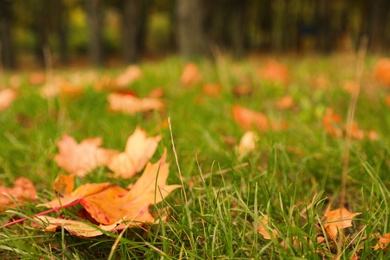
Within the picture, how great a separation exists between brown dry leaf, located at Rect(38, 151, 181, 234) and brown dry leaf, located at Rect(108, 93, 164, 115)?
113cm

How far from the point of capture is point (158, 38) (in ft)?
95.6

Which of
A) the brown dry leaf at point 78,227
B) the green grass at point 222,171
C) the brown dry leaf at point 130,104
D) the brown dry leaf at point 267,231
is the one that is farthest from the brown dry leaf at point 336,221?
the brown dry leaf at point 130,104

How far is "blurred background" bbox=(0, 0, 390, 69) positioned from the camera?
505 centimetres

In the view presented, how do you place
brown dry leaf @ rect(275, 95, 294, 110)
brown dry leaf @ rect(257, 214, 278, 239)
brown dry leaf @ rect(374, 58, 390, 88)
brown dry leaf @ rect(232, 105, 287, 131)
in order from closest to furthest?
brown dry leaf @ rect(257, 214, 278, 239) → brown dry leaf @ rect(232, 105, 287, 131) → brown dry leaf @ rect(275, 95, 294, 110) → brown dry leaf @ rect(374, 58, 390, 88)

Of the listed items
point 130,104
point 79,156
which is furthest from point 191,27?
point 79,156

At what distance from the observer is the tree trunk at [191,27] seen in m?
4.84

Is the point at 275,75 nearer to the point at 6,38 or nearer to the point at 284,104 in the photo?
the point at 284,104

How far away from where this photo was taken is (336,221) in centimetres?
88

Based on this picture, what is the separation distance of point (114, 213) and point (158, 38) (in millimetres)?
29077

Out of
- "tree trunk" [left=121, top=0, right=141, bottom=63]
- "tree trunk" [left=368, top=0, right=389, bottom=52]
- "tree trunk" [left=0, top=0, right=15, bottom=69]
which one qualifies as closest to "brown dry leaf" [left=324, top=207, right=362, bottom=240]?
"tree trunk" [left=368, top=0, right=389, bottom=52]

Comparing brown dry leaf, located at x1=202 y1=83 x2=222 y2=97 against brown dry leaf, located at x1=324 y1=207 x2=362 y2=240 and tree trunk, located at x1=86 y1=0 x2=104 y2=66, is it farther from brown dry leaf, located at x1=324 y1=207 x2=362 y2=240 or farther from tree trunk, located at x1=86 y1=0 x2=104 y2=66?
tree trunk, located at x1=86 y1=0 x2=104 y2=66

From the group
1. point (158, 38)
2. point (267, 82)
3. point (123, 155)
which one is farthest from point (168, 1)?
point (123, 155)

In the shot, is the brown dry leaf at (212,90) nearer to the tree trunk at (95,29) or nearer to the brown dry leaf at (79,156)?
the brown dry leaf at (79,156)

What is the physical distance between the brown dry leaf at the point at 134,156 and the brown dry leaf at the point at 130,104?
2.82ft
